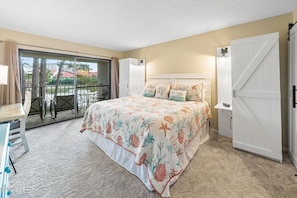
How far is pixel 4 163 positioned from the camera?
82 centimetres

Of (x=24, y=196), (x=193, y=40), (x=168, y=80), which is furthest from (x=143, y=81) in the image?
(x=24, y=196)

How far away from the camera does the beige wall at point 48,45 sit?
10.9 ft

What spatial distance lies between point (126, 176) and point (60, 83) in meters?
4.34

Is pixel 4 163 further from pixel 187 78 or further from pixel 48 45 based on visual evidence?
pixel 48 45

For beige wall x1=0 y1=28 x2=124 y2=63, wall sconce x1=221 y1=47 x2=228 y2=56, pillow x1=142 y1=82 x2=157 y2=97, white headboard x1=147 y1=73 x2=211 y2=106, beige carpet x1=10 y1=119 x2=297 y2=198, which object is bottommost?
beige carpet x1=10 y1=119 x2=297 y2=198

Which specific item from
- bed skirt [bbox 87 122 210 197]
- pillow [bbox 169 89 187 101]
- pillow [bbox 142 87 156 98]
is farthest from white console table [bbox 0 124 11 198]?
pillow [bbox 142 87 156 98]

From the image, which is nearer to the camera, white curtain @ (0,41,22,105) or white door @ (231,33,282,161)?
white door @ (231,33,282,161)

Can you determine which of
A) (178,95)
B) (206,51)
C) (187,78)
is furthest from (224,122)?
(206,51)

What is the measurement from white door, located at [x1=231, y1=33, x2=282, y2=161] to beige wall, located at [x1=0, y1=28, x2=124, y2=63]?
4177 mm

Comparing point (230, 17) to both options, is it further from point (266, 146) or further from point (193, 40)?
point (266, 146)

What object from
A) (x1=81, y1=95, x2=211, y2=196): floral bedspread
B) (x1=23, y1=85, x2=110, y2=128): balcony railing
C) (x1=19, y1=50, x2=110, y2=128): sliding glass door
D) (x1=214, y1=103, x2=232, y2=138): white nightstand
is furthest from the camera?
(x1=23, y1=85, x2=110, y2=128): balcony railing

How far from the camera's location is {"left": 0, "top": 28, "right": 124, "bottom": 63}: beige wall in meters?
3.34

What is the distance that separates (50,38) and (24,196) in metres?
3.81

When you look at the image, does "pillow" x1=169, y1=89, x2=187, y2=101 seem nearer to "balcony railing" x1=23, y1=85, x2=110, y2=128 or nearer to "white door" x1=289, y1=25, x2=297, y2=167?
"white door" x1=289, y1=25, x2=297, y2=167
